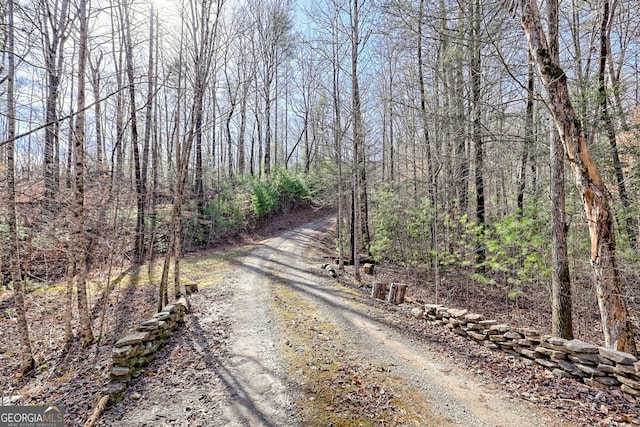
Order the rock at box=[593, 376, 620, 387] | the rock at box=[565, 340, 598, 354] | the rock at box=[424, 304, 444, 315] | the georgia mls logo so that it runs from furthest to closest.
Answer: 1. the rock at box=[424, 304, 444, 315]
2. the rock at box=[565, 340, 598, 354]
3. the rock at box=[593, 376, 620, 387]
4. the georgia mls logo

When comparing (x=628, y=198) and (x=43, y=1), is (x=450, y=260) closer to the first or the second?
(x=628, y=198)

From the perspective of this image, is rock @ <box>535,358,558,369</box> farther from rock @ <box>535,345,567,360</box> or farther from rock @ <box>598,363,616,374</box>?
rock @ <box>598,363,616,374</box>

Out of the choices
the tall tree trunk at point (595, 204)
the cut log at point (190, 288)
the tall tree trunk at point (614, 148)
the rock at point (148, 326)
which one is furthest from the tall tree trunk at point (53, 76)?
the tall tree trunk at point (614, 148)

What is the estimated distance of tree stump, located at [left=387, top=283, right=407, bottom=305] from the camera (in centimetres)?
832

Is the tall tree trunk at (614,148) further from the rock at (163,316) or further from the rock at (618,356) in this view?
the rock at (163,316)

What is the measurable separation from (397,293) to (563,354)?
13.4 ft

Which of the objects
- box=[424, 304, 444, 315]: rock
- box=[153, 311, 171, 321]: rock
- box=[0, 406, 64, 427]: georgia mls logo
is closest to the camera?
box=[0, 406, 64, 427]: georgia mls logo

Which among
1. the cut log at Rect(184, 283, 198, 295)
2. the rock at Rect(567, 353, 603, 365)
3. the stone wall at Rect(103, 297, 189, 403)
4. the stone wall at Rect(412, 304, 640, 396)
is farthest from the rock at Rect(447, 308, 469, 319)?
the cut log at Rect(184, 283, 198, 295)

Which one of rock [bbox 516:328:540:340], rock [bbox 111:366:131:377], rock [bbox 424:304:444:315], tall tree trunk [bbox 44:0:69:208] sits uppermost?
tall tree trunk [bbox 44:0:69:208]

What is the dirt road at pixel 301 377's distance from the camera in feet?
12.4

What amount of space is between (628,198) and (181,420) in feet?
28.0

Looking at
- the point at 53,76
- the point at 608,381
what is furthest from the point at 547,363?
the point at 53,76

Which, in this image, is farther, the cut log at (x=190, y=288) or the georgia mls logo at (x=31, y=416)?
the cut log at (x=190, y=288)

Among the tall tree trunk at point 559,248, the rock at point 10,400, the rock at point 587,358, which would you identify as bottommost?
the rock at point 10,400
